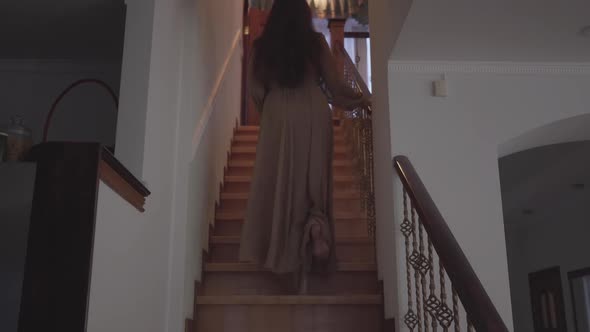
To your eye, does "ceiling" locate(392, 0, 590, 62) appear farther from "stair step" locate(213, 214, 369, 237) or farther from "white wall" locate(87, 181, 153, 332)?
"white wall" locate(87, 181, 153, 332)

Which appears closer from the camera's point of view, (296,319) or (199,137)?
Answer: (296,319)

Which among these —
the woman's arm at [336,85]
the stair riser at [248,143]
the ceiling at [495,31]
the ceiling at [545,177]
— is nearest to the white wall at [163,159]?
the woman's arm at [336,85]

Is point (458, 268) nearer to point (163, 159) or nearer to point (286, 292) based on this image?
point (163, 159)

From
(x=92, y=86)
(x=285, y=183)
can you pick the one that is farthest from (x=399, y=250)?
(x=92, y=86)

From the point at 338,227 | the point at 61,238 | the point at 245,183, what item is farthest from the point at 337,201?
the point at 61,238

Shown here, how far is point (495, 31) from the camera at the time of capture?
326cm

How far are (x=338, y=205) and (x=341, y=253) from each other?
70 cm

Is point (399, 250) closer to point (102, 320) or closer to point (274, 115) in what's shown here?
point (274, 115)

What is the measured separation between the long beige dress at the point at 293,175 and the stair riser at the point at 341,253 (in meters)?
0.56

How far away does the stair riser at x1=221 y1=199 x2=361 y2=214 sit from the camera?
483cm

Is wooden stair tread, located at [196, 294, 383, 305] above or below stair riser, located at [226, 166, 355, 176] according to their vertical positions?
below

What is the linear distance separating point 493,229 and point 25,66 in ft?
10.0

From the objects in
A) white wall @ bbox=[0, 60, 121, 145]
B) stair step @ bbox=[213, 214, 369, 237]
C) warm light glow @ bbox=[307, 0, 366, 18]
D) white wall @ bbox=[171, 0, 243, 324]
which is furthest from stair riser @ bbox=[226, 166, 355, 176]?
white wall @ bbox=[0, 60, 121, 145]

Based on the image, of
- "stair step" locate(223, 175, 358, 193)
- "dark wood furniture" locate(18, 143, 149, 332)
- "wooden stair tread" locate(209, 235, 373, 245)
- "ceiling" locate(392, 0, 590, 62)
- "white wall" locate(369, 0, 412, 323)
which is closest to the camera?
"dark wood furniture" locate(18, 143, 149, 332)
